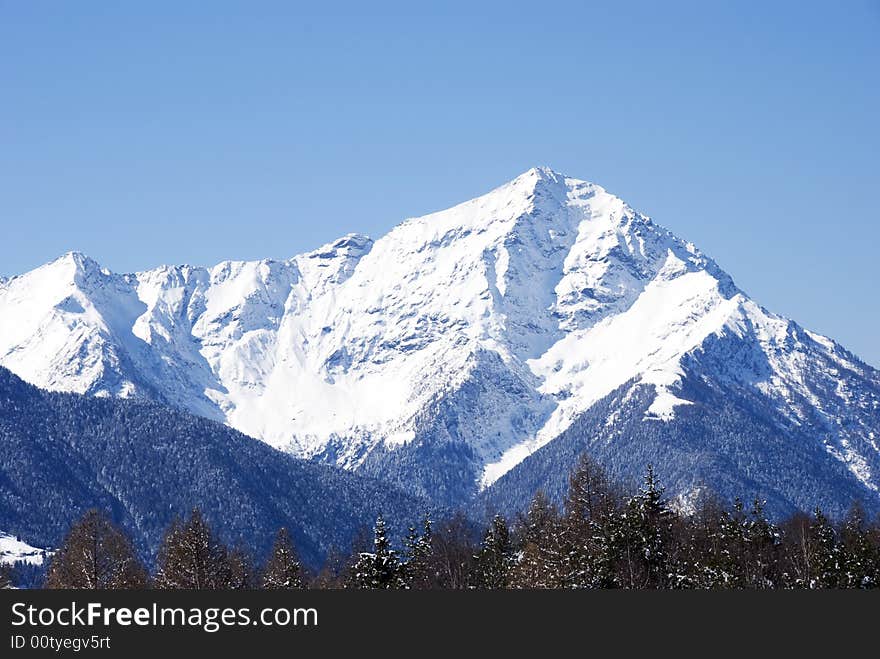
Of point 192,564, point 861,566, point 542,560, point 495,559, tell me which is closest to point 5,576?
Answer: point 192,564

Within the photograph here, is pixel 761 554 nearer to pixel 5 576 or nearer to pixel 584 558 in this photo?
pixel 584 558

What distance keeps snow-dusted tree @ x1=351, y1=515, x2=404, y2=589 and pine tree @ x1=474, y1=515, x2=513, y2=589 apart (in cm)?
1932

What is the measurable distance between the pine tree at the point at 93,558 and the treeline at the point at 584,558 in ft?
0.26

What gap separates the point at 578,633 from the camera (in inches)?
1986

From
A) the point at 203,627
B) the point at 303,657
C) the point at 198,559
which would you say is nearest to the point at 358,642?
the point at 303,657

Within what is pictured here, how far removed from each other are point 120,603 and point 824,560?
57.0 meters

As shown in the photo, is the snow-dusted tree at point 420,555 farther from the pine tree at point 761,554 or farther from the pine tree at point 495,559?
the pine tree at point 761,554

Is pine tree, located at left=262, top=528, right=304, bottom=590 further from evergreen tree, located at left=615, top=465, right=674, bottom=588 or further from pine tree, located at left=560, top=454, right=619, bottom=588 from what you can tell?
evergreen tree, located at left=615, top=465, right=674, bottom=588

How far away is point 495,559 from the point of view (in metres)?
115

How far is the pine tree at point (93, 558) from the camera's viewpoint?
84375 millimetres

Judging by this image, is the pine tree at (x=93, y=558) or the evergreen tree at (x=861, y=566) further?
the evergreen tree at (x=861, y=566)

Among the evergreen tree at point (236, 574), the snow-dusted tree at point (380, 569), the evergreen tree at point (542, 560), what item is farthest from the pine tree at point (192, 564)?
the evergreen tree at point (542, 560)

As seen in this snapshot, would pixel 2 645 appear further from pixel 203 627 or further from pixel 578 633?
pixel 578 633

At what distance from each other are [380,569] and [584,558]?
11.6 m
